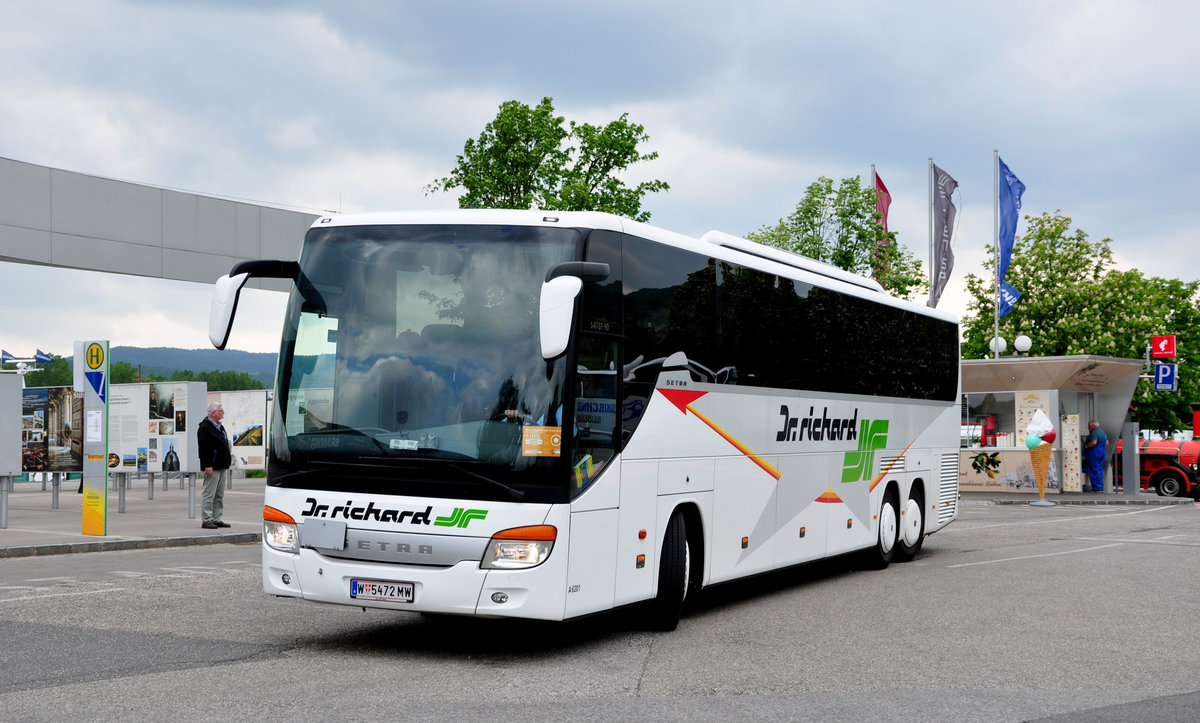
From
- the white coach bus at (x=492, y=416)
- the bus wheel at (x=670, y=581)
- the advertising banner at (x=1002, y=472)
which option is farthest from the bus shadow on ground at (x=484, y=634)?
the advertising banner at (x=1002, y=472)

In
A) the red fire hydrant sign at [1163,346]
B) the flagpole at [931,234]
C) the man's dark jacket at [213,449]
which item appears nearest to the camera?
the man's dark jacket at [213,449]

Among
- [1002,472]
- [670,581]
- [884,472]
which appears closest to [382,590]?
[670,581]

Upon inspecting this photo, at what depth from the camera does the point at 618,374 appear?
930 centimetres

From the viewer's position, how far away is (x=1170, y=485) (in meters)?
37.7

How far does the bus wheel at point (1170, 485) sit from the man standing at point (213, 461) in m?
28.7

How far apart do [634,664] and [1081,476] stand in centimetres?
3009

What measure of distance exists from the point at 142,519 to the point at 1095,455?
2569 cm

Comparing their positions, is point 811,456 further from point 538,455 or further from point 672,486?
point 538,455

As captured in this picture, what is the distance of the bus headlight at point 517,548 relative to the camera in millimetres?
8398

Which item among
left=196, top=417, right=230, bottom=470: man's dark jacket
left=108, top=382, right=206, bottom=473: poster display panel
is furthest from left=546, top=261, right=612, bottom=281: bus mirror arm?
left=108, top=382, right=206, bottom=473: poster display panel

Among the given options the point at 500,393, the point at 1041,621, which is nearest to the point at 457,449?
the point at 500,393

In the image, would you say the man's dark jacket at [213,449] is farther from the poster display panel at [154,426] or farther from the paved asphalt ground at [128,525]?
the poster display panel at [154,426]

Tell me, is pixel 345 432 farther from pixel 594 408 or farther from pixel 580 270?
pixel 580 270

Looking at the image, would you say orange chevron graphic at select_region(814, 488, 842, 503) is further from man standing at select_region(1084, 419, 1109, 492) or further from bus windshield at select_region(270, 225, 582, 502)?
man standing at select_region(1084, 419, 1109, 492)
